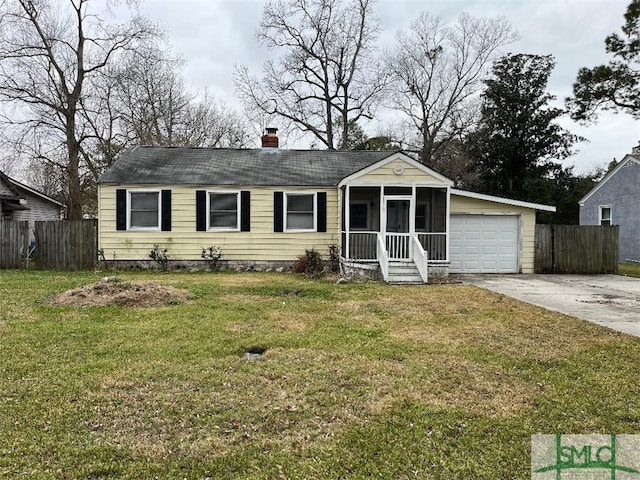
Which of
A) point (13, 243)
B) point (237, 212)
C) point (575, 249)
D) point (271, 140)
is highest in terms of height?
point (271, 140)

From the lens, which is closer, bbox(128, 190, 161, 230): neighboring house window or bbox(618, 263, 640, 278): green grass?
bbox(128, 190, 161, 230): neighboring house window

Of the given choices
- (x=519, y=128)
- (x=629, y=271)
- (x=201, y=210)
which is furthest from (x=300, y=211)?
(x=519, y=128)

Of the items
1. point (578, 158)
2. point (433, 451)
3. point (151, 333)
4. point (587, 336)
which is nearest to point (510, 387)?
point (433, 451)

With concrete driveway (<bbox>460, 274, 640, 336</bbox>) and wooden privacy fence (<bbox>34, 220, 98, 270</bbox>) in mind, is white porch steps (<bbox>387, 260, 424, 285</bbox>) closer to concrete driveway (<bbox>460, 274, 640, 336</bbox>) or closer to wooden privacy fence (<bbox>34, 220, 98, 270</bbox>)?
concrete driveway (<bbox>460, 274, 640, 336</bbox>)

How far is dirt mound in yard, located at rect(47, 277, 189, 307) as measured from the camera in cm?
810

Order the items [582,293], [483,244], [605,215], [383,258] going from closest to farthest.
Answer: [582,293]
[383,258]
[483,244]
[605,215]

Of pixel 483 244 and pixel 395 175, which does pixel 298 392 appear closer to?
pixel 395 175

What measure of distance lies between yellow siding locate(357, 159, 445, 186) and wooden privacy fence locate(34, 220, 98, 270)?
9.02 m

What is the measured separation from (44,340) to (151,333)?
1288mm

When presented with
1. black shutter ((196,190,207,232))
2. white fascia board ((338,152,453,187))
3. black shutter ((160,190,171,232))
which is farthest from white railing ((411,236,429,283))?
black shutter ((160,190,171,232))

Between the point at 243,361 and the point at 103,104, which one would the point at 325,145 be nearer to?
the point at 103,104

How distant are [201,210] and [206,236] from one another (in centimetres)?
87

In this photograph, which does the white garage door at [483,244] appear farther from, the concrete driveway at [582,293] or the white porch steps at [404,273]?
the white porch steps at [404,273]

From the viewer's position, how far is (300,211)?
15.0 m
